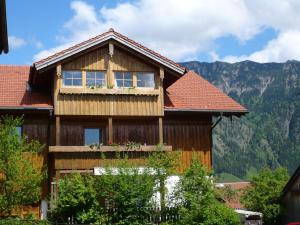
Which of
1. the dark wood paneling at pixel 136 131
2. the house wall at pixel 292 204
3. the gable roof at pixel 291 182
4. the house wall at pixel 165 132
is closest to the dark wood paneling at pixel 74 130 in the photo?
the house wall at pixel 165 132

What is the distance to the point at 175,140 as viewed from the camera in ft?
95.7

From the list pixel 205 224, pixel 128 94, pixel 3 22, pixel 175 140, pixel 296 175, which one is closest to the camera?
pixel 3 22

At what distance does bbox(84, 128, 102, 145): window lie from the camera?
28359mm

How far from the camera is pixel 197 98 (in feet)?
98.3

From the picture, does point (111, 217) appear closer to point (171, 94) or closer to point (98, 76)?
point (98, 76)

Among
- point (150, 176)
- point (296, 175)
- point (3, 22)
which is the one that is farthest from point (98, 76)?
point (296, 175)

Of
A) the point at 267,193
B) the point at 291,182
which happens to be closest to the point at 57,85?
the point at 291,182

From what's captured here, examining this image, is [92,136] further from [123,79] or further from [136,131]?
[123,79]

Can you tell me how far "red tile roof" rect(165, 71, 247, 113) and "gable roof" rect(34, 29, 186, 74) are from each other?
235 cm

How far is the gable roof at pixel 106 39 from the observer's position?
25.9m

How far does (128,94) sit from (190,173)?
19.0ft

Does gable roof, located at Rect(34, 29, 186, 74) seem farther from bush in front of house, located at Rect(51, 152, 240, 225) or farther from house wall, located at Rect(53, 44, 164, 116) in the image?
bush in front of house, located at Rect(51, 152, 240, 225)

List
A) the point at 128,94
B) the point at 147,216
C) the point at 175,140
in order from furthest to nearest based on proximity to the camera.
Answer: the point at 175,140 < the point at 128,94 < the point at 147,216

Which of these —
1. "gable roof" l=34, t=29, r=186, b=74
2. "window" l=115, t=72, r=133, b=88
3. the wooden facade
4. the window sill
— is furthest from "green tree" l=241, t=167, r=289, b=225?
"window" l=115, t=72, r=133, b=88
